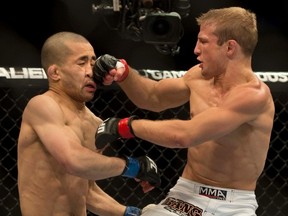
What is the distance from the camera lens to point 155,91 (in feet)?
7.43

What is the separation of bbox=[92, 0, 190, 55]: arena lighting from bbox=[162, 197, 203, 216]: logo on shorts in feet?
2.66

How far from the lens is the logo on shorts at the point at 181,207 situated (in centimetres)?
189

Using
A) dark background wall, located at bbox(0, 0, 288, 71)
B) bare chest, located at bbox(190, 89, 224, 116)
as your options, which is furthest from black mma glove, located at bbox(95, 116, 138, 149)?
dark background wall, located at bbox(0, 0, 288, 71)

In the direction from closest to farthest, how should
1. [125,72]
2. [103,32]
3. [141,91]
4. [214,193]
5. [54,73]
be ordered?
1. [214,193]
2. [54,73]
3. [125,72]
4. [141,91]
5. [103,32]

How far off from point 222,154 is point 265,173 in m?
1.19

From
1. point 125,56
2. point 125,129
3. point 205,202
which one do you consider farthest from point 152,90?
point 125,56

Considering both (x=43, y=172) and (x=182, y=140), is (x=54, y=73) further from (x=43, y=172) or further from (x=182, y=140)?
(x=182, y=140)

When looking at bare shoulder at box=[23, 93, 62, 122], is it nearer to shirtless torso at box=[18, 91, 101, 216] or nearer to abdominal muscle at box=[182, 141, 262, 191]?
shirtless torso at box=[18, 91, 101, 216]

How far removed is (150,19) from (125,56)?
407 mm

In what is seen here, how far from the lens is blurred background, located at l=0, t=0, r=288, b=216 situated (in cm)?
271

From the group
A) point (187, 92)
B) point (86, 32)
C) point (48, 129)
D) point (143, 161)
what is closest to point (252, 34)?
point (187, 92)

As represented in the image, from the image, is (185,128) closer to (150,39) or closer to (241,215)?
(241,215)

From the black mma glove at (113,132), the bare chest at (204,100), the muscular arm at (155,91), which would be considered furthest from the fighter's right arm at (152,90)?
the black mma glove at (113,132)

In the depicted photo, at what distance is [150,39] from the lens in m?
2.55
